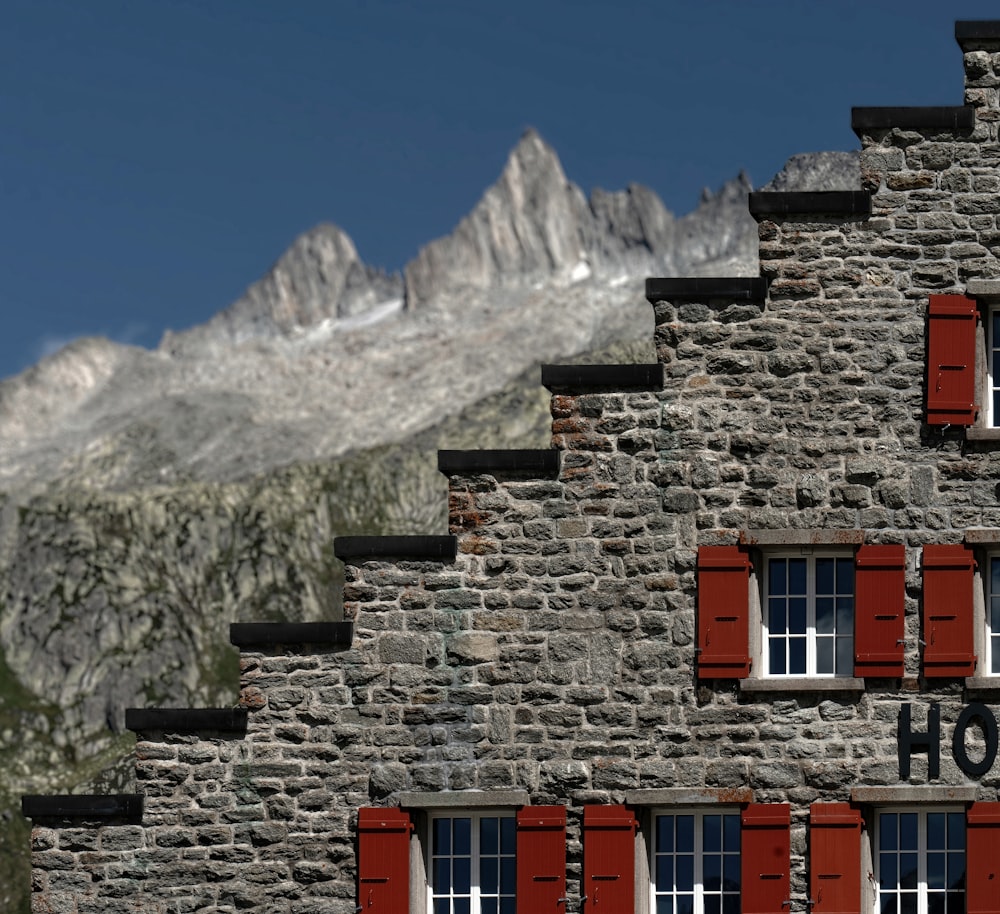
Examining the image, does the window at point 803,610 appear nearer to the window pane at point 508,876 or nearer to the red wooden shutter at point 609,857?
the red wooden shutter at point 609,857

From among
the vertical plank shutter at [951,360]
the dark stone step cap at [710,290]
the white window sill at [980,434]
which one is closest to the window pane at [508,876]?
the dark stone step cap at [710,290]

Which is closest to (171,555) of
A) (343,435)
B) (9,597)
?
(9,597)

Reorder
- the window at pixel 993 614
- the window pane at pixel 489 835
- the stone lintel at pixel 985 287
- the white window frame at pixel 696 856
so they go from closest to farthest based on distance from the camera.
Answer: the white window frame at pixel 696 856 → the window at pixel 993 614 → the window pane at pixel 489 835 → the stone lintel at pixel 985 287

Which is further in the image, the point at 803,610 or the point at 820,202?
the point at 820,202

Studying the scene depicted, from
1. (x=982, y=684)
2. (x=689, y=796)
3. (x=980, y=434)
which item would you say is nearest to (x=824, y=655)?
(x=982, y=684)

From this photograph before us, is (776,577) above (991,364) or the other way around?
the other way around

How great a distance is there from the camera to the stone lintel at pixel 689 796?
73.8ft

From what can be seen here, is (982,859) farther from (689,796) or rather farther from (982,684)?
(689,796)

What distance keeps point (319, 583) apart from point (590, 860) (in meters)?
104

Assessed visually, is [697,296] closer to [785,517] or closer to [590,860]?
[785,517]

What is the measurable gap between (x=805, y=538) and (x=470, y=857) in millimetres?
5053

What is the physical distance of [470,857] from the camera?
23094mm

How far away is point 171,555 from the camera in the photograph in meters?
131

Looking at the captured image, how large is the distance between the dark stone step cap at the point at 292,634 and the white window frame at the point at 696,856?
3874mm
